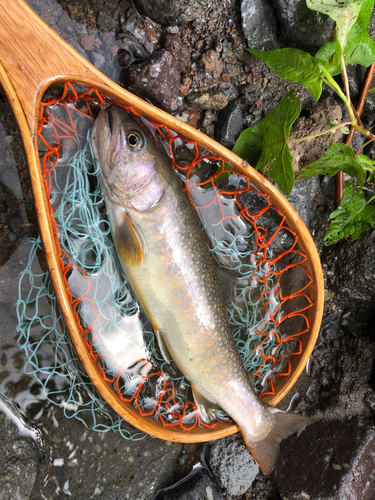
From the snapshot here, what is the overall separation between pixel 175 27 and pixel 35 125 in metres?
1.20

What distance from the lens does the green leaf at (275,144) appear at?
1.96 m

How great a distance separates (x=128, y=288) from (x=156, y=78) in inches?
50.8

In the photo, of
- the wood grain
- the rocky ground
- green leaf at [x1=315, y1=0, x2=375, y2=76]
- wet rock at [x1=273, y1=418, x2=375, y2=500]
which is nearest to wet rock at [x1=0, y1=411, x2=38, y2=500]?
the rocky ground

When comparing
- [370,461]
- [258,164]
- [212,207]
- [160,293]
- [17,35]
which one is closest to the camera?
[17,35]

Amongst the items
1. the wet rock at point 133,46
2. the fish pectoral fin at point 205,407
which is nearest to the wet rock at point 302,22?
the wet rock at point 133,46

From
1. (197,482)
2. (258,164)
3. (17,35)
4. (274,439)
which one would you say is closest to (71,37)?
(17,35)

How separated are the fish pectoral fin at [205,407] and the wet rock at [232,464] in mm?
403

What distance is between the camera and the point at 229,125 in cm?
233

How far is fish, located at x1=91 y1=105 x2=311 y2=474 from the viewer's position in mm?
1861

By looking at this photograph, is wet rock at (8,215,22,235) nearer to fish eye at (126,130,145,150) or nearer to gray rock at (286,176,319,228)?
fish eye at (126,130,145,150)

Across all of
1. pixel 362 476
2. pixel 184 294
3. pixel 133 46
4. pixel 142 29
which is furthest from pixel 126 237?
pixel 362 476

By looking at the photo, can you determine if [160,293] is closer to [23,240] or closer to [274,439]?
[23,240]

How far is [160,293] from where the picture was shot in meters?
2.01

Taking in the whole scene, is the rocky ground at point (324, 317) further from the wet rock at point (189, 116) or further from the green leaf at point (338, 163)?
the green leaf at point (338, 163)
